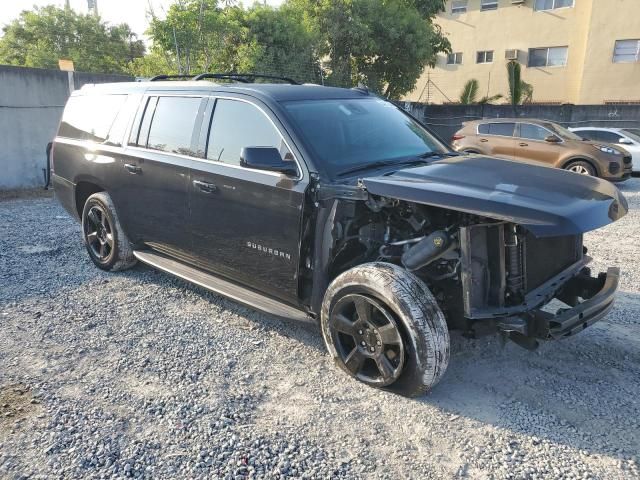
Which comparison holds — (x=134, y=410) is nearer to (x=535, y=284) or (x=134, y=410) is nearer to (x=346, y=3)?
(x=535, y=284)

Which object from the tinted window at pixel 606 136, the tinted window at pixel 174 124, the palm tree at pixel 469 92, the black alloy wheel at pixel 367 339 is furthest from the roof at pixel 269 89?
the palm tree at pixel 469 92

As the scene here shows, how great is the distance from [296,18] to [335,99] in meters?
14.1

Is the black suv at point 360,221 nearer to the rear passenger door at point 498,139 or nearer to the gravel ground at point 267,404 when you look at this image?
the gravel ground at point 267,404

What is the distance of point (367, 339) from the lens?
332 cm

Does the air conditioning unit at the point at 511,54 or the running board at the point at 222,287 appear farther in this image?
the air conditioning unit at the point at 511,54

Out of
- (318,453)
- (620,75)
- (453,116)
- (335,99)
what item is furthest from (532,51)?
(318,453)

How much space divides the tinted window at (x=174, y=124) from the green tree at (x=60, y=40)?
2758 cm

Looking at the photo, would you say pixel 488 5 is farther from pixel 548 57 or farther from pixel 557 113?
pixel 557 113

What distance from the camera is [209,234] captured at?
Answer: 13.7ft

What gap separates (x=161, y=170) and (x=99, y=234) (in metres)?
1.54

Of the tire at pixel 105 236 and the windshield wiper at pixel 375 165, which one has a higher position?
the windshield wiper at pixel 375 165

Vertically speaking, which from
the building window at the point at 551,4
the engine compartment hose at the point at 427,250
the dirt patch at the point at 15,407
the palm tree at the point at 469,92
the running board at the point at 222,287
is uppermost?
the building window at the point at 551,4

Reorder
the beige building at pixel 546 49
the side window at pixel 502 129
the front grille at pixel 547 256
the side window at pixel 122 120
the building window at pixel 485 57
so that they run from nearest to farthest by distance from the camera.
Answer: the front grille at pixel 547 256 < the side window at pixel 122 120 < the side window at pixel 502 129 < the beige building at pixel 546 49 < the building window at pixel 485 57

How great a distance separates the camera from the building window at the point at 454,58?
2989 cm
